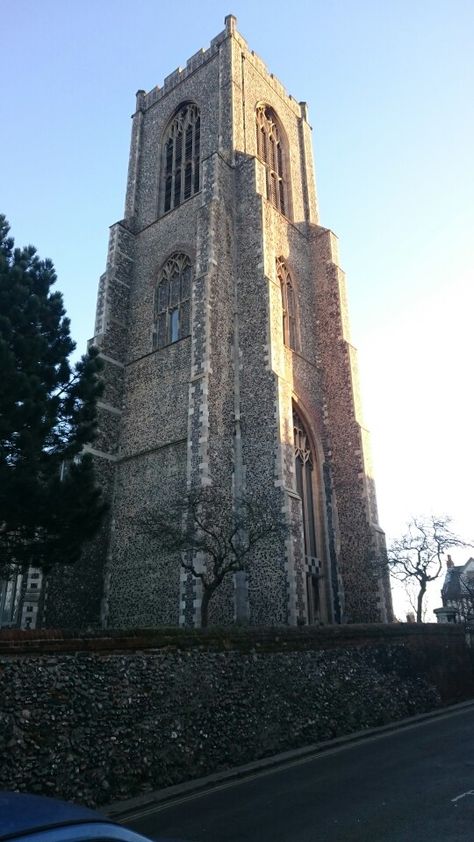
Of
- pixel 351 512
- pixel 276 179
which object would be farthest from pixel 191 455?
pixel 276 179

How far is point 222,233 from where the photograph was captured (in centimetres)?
2317

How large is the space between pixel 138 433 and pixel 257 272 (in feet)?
25.5

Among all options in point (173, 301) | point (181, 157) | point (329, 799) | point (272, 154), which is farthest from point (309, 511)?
point (272, 154)

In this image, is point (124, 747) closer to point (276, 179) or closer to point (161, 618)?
point (161, 618)

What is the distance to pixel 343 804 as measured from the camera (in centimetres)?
664

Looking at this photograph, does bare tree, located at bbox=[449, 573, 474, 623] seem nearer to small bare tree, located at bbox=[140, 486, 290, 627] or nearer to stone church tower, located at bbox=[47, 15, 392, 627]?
stone church tower, located at bbox=[47, 15, 392, 627]

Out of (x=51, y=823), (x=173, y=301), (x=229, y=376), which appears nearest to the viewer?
(x=51, y=823)

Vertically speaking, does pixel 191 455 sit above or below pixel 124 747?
above

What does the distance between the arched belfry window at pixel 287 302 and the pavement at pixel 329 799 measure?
17.1 m

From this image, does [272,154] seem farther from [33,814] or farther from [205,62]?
[33,814]

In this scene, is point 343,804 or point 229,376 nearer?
point 343,804

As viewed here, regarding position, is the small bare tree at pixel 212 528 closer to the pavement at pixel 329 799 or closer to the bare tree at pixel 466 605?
the pavement at pixel 329 799

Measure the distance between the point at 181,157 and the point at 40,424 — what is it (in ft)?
71.3

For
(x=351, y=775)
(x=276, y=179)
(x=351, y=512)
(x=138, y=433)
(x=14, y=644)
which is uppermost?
(x=276, y=179)
